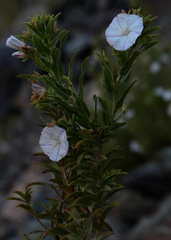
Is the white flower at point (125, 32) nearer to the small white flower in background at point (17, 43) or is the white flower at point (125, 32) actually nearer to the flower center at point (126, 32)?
the flower center at point (126, 32)

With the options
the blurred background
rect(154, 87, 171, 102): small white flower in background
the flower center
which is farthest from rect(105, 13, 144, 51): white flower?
rect(154, 87, 171, 102): small white flower in background

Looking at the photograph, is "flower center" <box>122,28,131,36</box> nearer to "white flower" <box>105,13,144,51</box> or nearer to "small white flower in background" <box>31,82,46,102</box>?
"white flower" <box>105,13,144,51</box>

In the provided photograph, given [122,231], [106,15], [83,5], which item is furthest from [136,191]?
[83,5]

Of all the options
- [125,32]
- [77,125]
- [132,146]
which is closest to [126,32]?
[125,32]

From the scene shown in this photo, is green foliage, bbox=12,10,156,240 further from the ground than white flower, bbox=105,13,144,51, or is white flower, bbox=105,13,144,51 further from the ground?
white flower, bbox=105,13,144,51

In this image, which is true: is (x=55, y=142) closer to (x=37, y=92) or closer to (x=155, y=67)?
(x=37, y=92)

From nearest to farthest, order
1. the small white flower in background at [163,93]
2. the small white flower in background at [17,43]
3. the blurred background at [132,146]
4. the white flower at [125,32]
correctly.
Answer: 1. the white flower at [125,32]
2. the small white flower in background at [17,43]
3. the blurred background at [132,146]
4. the small white flower in background at [163,93]

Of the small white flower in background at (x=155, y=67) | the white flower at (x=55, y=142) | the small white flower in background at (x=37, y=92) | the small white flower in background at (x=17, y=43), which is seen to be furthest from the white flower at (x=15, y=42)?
the small white flower in background at (x=155, y=67)
